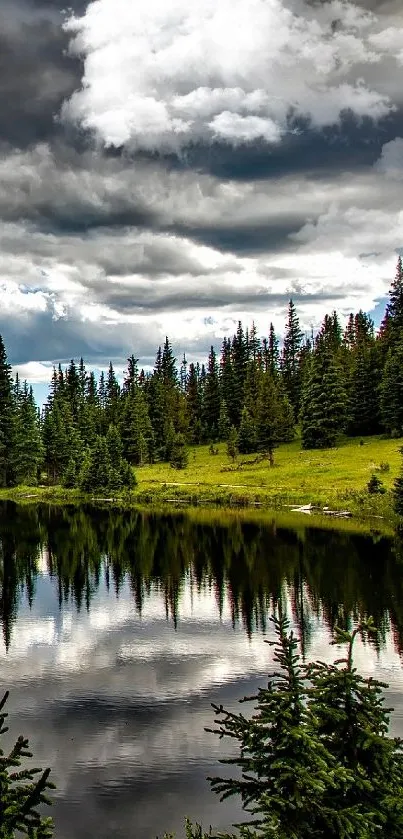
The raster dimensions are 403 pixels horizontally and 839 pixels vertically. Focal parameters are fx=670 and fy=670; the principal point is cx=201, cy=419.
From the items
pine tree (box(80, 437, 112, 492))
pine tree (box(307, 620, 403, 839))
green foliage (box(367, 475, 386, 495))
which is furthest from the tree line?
pine tree (box(307, 620, 403, 839))

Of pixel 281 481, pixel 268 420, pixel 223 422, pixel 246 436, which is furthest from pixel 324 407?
pixel 223 422

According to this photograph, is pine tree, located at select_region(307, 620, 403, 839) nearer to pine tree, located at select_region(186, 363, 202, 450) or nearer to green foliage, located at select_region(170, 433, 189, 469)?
green foliage, located at select_region(170, 433, 189, 469)

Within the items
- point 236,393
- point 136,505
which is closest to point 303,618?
point 136,505

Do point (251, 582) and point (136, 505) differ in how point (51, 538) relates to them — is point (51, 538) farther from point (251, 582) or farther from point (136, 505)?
point (251, 582)

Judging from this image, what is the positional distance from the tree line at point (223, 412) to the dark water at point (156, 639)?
1490 inches

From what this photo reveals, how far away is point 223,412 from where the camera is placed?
424 feet

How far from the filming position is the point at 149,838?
17562 mm

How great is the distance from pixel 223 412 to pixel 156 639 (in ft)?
316

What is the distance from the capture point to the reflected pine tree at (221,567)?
3844cm

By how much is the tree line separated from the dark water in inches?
1490

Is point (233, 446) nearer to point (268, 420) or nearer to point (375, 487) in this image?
point (268, 420)

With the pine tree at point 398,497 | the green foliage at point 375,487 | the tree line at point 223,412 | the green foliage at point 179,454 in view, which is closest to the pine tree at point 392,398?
the tree line at point 223,412

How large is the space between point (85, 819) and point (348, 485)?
62118mm

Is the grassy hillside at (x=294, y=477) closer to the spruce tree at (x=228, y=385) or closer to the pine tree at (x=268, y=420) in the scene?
the pine tree at (x=268, y=420)
